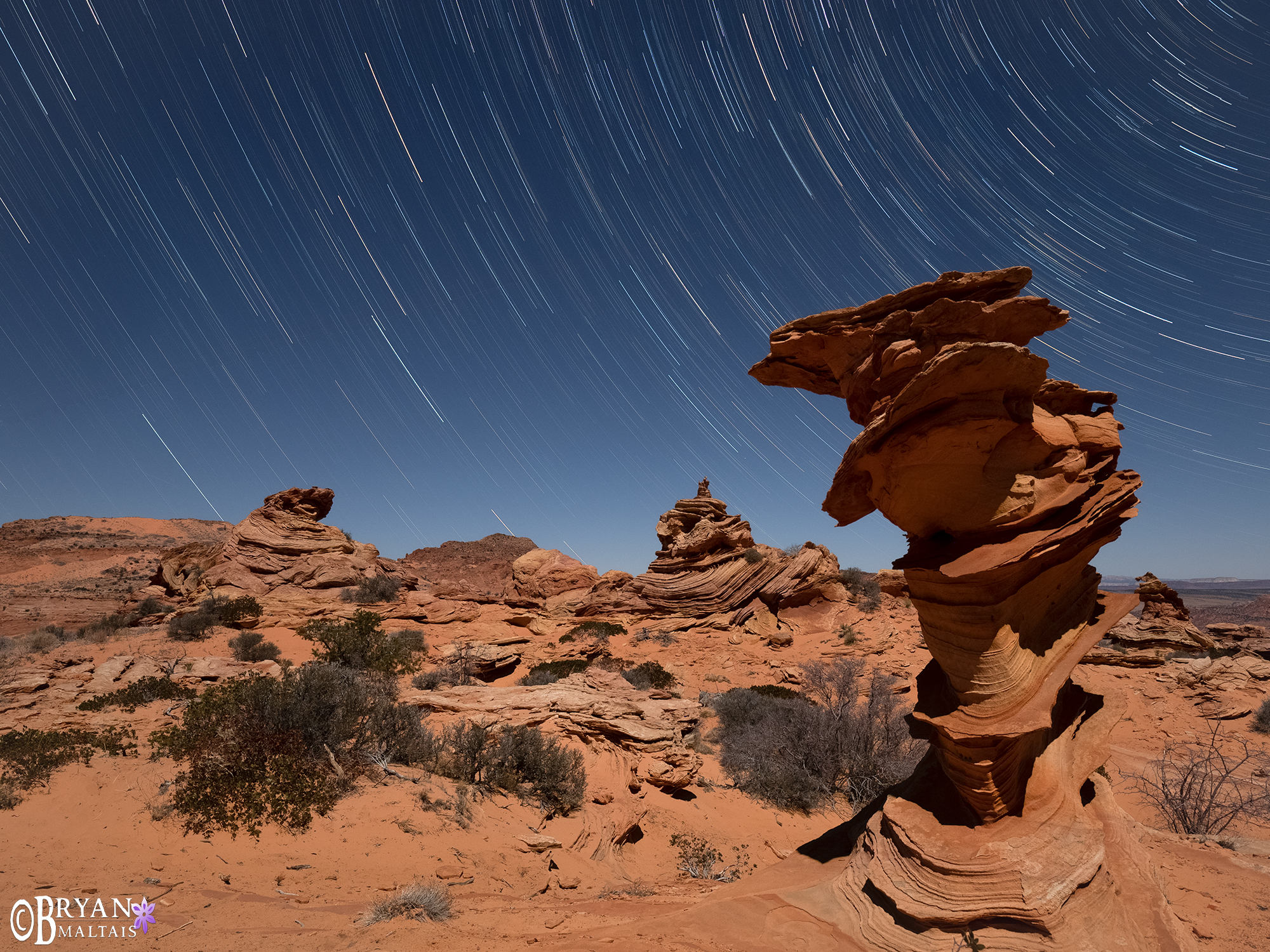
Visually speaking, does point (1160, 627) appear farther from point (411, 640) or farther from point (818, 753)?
point (411, 640)

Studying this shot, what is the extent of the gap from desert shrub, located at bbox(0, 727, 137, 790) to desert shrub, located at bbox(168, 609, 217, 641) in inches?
423

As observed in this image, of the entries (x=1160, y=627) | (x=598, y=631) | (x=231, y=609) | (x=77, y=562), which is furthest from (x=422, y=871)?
(x=77, y=562)

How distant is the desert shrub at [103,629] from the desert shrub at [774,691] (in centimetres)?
2015

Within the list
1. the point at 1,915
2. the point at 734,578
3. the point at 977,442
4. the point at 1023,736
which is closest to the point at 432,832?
the point at 1,915

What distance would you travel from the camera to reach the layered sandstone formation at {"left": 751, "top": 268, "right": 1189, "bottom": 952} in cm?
436

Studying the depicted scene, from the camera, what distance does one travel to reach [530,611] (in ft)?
90.4

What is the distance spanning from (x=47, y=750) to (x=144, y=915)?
4.77 m

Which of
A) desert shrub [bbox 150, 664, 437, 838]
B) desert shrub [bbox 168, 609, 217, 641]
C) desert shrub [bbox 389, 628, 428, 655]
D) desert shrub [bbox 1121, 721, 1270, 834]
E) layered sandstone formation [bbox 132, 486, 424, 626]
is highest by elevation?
layered sandstone formation [bbox 132, 486, 424, 626]

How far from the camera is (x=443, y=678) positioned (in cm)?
1348

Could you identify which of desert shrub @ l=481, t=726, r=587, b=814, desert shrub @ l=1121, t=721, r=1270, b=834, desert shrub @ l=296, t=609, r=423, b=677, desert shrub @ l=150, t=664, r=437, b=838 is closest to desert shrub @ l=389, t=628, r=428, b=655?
desert shrub @ l=296, t=609, r=423, b=677

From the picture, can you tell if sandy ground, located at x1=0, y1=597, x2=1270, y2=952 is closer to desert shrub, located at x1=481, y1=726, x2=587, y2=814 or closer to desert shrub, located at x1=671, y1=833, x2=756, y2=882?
desert shrub, located at x1=671, y1=833, x2=756, y2=882

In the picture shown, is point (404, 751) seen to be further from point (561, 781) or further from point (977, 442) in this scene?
point (977, 442)

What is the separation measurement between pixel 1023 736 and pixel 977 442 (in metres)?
2.66

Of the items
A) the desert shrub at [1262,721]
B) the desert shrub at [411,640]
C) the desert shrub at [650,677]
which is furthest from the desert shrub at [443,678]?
the desert shrub at [1262,721]
